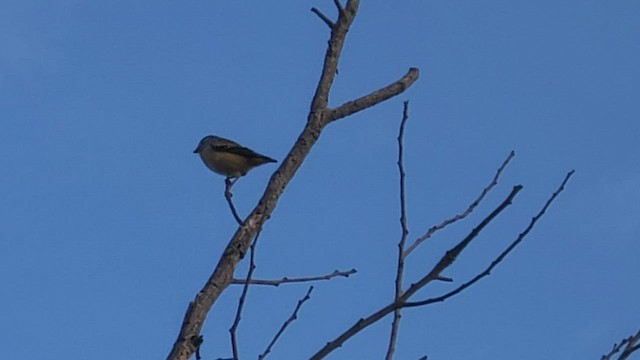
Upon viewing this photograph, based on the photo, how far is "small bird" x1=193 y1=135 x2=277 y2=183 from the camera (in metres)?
10.4

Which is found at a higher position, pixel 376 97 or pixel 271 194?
pixel 376 97

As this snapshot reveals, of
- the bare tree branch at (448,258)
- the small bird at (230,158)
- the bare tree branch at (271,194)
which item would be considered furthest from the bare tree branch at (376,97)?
the small bird at (230,158)

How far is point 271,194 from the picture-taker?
3.59 metres

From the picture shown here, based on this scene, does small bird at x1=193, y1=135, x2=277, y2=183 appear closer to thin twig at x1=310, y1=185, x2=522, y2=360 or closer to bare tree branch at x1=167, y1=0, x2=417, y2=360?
bare tree branch at x1=167, y1=0, x2=417, y2=360

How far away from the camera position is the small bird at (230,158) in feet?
34.2

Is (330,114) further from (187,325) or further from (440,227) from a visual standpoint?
(187,325)

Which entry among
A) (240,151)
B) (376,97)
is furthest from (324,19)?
(240,151)

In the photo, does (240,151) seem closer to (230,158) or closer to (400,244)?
(230,158)

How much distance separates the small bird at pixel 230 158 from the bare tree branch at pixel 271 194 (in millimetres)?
6252

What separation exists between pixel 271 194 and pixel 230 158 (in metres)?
6.94

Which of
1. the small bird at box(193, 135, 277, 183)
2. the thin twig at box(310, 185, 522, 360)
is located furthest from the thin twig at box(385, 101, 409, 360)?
the small bird at box(193, 135, 277, 183)

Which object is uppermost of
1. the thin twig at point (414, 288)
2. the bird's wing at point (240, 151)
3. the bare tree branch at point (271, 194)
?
the bird's wing at point (240, 151)

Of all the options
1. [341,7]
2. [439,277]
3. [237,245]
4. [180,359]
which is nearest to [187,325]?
[180,359]

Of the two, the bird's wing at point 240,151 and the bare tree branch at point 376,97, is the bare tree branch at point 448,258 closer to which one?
the bare tree branch at point 376,97
